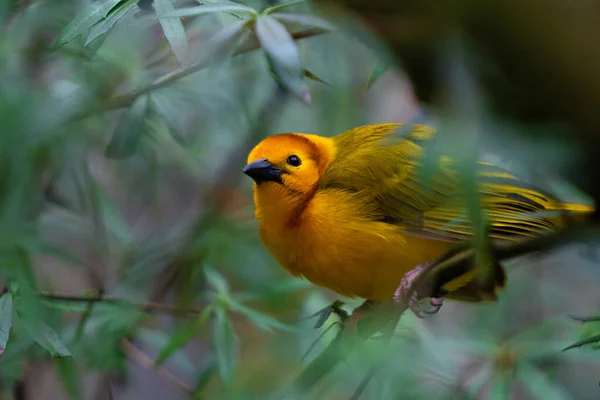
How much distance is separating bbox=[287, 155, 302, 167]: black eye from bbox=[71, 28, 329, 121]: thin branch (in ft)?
1.28

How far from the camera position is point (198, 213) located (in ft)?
8.16

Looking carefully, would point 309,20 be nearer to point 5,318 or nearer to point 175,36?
point 175,36

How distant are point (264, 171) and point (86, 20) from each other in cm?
74

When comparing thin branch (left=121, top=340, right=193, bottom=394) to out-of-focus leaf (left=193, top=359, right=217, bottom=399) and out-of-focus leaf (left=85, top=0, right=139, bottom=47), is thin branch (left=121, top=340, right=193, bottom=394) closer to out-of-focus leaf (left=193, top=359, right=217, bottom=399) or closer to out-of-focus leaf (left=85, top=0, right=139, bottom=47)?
out-of-focus leaf (left=193, top=359, right=217, bottom=399)

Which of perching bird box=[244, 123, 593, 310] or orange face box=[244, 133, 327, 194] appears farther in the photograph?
orange face box=[244, 133, 327, 194]

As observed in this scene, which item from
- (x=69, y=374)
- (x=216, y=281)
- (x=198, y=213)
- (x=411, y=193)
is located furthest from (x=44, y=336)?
(x=198, y=213)

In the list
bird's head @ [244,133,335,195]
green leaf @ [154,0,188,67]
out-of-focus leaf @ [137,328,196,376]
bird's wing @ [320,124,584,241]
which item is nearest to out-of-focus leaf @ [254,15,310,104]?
green leaf @ [154,0,188,67]

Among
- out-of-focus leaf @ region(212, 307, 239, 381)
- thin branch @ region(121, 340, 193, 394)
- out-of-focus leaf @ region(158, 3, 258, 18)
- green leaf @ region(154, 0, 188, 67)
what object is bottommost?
thin branch @ region(121, 340, 193, 394)

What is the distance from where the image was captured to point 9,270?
1514mm

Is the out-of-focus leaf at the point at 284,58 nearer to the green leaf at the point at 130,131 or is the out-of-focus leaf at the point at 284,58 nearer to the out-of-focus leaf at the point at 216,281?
the green leaf at the point at 130,131

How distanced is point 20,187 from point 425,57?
38.1 inches

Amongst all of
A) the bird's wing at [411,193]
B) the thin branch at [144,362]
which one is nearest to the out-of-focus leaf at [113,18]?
the bird's wing at [411,193]

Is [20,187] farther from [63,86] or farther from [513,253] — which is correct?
[513,253]

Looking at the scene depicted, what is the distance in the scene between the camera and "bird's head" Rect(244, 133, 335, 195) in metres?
2.01
